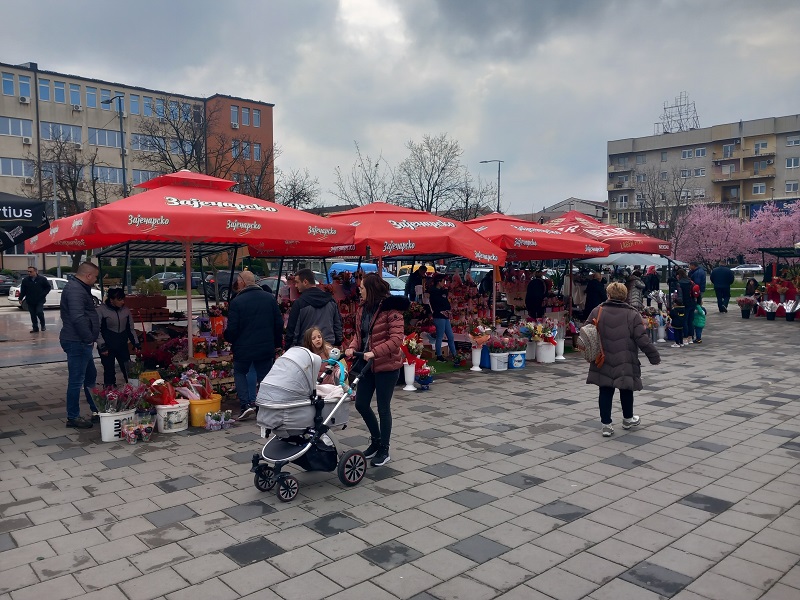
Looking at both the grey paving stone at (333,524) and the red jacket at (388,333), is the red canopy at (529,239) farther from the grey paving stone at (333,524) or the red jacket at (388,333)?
the grey paving stone at (333,524)

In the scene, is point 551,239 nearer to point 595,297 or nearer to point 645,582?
point 595,297

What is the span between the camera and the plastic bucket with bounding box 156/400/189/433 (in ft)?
22.1

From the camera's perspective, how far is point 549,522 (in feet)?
14.7

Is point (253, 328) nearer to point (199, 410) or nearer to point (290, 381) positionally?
point (199, 410)

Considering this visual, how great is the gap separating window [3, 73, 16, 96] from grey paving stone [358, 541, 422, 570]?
5558cm

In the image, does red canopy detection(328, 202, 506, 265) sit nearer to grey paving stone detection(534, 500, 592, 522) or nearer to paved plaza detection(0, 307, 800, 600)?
paved plaza detection(0, 307, 800, 600)

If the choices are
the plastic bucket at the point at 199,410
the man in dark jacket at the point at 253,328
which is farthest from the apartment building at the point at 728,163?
the plastic bucket at the point at 199,410

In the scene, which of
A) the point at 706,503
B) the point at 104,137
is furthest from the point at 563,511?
the point at 104,137

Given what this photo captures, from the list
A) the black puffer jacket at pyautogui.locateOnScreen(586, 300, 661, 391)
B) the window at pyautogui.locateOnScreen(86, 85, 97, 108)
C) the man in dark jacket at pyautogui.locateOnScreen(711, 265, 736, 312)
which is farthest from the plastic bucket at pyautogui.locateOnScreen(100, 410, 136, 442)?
the window at pyautogui.locateOnScreen(86, 85, 97, 108)

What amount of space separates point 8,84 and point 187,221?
52041 millimetres

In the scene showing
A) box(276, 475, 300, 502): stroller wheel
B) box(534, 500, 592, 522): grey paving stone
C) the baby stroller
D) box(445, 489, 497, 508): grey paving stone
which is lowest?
box(534, 500, 592, 522): grey paving stone

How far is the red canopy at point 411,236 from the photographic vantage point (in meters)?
9.30

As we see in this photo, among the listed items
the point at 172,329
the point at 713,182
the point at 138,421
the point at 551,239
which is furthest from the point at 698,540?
the point at 713,182

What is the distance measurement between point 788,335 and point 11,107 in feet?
176
